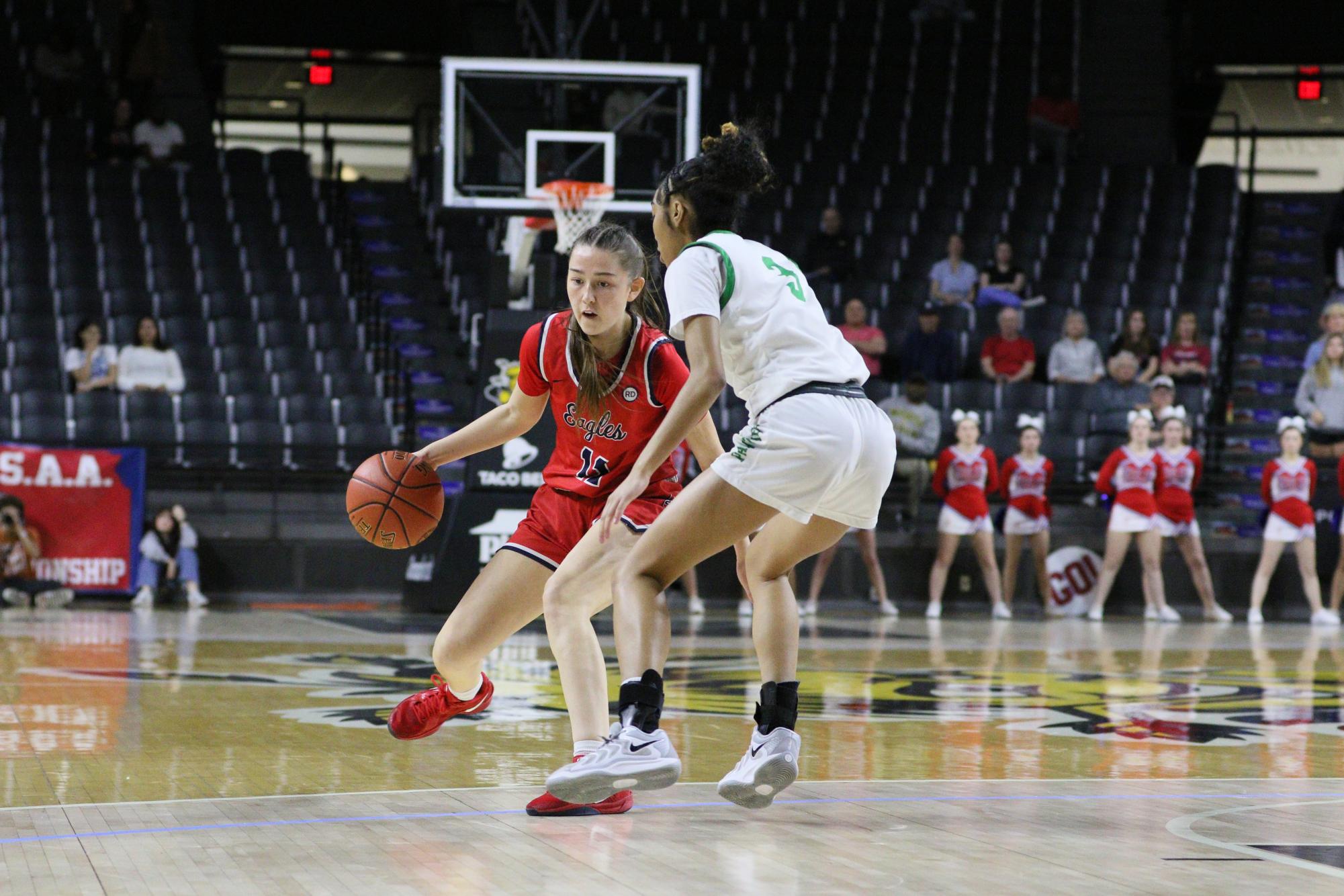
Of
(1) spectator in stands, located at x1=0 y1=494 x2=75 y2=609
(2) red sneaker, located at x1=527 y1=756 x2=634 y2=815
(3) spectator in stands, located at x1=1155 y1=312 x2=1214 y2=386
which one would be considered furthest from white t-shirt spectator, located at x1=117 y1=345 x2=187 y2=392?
(2) red sneaker, located at x1=527 y1=756 x2=634 y2=815

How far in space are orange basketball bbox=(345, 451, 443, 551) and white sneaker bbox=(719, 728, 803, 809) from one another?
139 centimetres

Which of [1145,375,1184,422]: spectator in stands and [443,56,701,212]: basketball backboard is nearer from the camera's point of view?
[443,56,701,212]: basketball backboard

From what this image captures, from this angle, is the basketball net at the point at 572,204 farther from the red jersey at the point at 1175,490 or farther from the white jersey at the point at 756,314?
the white jersey at the point at 756,314

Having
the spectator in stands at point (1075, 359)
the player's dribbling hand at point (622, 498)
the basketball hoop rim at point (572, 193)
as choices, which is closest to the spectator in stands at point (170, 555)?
the basketball hoop rim at point (572, 193)

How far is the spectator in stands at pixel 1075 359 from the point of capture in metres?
16.3

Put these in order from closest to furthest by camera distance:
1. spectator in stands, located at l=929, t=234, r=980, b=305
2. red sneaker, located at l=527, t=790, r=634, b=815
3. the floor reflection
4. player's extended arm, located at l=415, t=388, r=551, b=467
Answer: red sneaker, located at l=527, t=790, r=634, b=815 → player's extended arm, located at l=415, t=388, r=551, b=467 → the floor reflection → spectator in stands, located at l=929, t=234, r=980, b=305

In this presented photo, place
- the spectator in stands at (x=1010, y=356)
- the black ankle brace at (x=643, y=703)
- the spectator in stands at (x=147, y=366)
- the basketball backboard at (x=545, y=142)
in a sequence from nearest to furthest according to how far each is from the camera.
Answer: the black ankle brace at (x=643, y=703) → the basketball backboard at (x=545, y=142) → the spectator in stands at (x=147, y=366) → the spectator in stands at (x=1010, y=356)

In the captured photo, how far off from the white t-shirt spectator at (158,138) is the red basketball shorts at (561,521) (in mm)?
14893

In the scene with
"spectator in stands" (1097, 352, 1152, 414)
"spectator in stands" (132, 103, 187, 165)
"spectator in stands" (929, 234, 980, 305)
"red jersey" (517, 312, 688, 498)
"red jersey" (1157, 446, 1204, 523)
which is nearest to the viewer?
"red jersey" (517, 312, 688, 498)

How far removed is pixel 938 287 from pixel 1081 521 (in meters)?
3.11

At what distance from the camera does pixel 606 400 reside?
4820 mm

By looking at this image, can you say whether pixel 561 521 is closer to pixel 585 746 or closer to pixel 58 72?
pixel 585 746

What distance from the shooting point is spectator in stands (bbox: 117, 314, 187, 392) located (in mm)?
14930

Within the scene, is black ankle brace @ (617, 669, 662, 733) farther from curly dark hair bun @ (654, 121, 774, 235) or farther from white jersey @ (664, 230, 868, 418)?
curly dark hair bun @ (654, 121, 774, 235)
